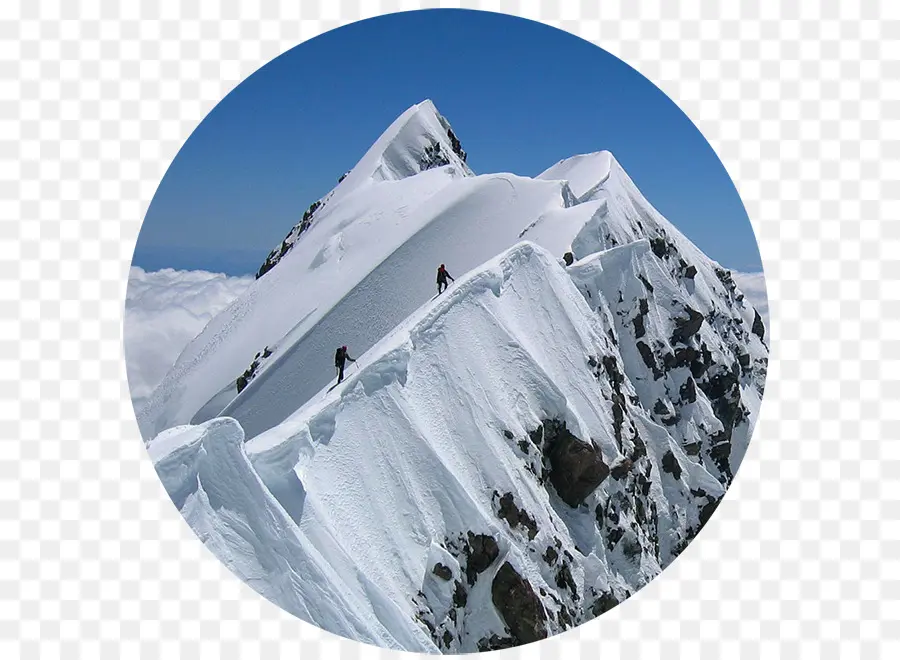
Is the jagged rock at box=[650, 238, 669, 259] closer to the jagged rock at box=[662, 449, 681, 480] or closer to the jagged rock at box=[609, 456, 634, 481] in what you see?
the jagged rock at box=[662, 449, 681, 480]

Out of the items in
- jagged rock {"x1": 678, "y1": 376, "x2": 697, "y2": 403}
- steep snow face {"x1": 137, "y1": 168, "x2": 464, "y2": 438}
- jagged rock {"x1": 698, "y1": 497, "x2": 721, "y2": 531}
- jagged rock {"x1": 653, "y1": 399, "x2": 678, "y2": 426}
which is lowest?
jagged rock {"x1": 698, "y1": 497, "x2": 721, "y2": 531}

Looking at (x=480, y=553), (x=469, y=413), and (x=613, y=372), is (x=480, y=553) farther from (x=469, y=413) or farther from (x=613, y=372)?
(x=613, y=372)

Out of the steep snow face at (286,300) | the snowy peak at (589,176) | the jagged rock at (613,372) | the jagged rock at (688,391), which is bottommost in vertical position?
the jagged rock at (688,391)

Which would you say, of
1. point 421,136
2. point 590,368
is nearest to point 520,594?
point 590,368

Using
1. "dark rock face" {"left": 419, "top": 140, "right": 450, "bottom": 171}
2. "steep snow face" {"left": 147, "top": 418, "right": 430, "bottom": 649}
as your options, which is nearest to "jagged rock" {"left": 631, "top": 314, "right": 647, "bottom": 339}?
"steep snow face" {"left": 147, "top": 418, "right": 430, "bottom": 649}

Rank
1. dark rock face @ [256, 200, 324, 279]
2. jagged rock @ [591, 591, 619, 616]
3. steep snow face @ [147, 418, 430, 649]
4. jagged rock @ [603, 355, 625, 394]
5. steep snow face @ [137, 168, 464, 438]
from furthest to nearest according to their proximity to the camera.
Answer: dark rock face @ [256, 200, 324, 279] → steep snow face @ [137, 168, 464, 438] → jagged rock @ [603, 355, 625, 394] → jagged rock @ [591, 591, 619, 616] → steep snow face @ [147, 418, 430, 649]

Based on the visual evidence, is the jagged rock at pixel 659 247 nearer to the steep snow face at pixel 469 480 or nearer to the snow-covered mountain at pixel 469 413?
the snow-covered mountain at pixel 469 413

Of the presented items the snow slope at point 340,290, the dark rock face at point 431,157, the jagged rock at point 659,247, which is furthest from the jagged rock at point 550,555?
the dark rock face at point 431,157
